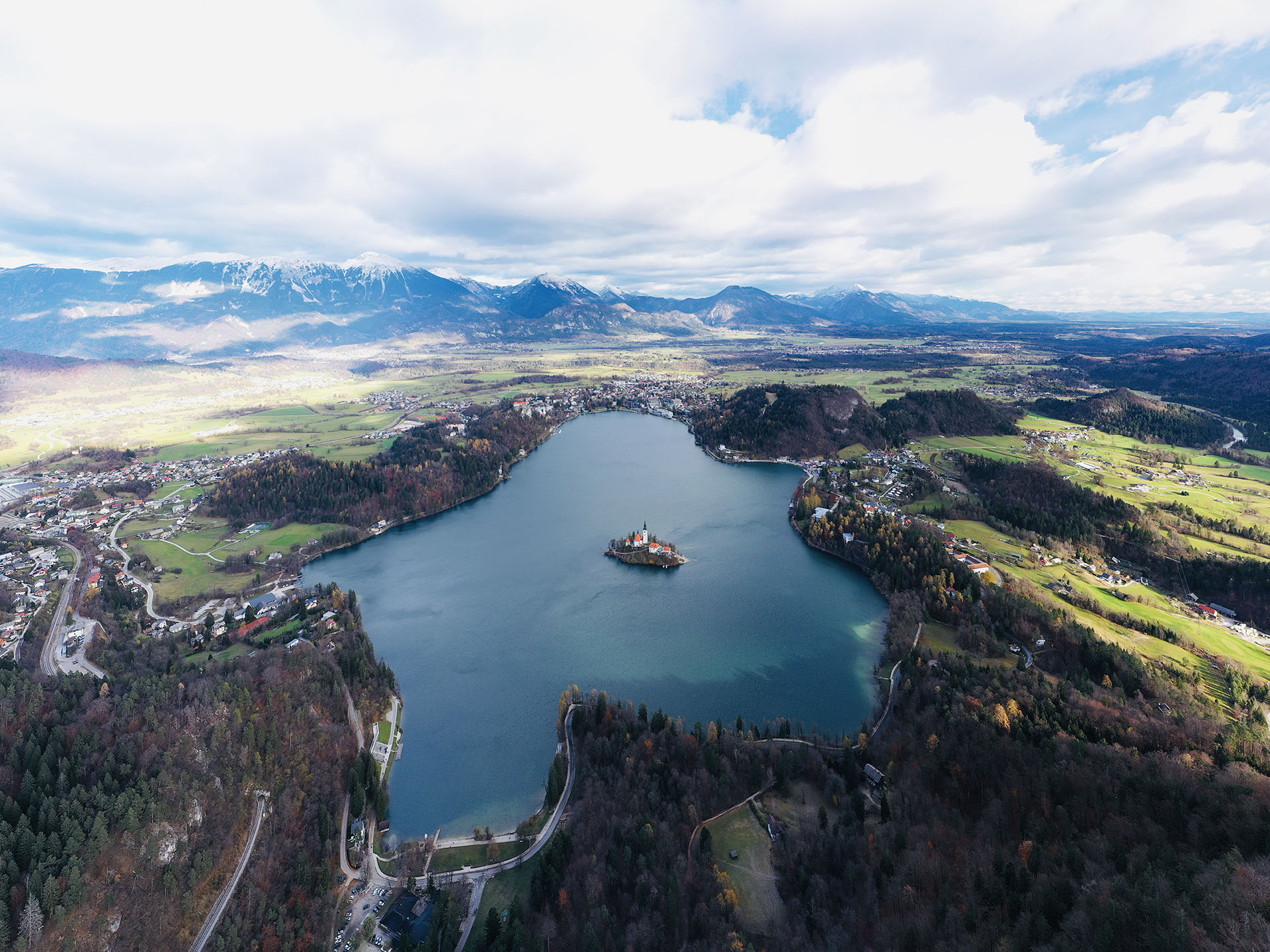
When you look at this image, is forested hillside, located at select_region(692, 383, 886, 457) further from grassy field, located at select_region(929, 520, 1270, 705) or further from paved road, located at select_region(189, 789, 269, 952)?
paved road, located at select_region(189, 789, 269, 952)

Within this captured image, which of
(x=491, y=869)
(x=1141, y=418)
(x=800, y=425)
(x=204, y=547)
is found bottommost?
(x=491, y=869)

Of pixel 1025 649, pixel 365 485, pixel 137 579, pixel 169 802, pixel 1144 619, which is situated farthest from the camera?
pixel 365 485

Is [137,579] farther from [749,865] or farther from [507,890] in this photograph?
[749,865]

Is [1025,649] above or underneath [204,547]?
above

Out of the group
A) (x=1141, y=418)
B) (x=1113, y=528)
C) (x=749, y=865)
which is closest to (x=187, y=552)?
(x=749, y=865)

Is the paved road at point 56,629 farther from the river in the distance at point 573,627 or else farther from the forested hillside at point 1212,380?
the forested hillside at point 1212,380

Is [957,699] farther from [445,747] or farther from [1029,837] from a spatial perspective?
[445,747]

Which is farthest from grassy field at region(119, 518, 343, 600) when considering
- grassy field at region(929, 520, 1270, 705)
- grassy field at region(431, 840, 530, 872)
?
grassy field at region(929, 520, 1270, 705)

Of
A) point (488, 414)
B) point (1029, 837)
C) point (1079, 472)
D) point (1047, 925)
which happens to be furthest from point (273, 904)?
point (488, 414)
